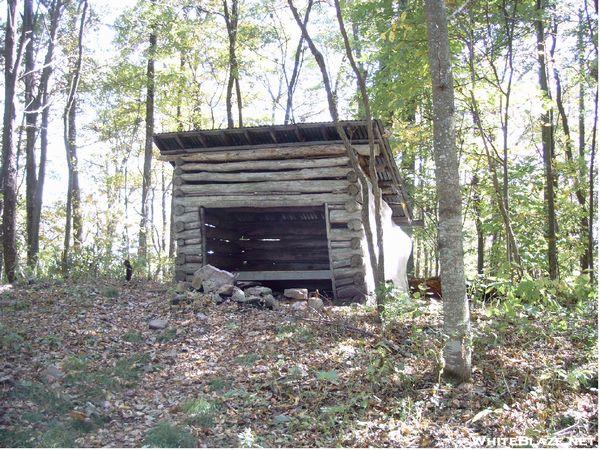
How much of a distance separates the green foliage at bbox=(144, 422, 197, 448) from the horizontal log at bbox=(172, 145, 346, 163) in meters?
5.86

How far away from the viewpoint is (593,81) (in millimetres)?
12328

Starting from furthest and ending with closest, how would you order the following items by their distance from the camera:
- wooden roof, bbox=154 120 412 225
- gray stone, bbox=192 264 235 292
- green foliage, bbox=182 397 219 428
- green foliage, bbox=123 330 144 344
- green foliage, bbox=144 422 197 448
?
1. wooden roof, bbox=154 120 412 225
2. gray stone, bbox=192 264 235 292
3. green foliage, bbox=123 330 144 344
4. green foliage, bbox=182 397 219 428
5. green foliage, bbox=144 422 197 448

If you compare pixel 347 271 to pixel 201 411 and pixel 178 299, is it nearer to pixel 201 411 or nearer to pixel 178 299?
pixel 178 299

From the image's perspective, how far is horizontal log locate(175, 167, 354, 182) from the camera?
902 centimetres

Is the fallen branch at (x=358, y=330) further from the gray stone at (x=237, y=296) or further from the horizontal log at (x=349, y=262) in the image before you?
the horizontal log at (x=349, y=262)

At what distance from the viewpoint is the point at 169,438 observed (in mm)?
4109

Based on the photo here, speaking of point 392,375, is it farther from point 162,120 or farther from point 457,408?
point 162,120

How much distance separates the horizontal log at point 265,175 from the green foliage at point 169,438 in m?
5.63

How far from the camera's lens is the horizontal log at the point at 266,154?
9.06 meters

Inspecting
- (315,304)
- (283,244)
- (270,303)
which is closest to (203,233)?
(270,303)

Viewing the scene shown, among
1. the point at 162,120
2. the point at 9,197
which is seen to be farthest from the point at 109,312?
the point at 162,120

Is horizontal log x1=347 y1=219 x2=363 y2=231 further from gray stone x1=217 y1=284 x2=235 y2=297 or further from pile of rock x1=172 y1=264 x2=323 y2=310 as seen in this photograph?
gray stone x1=217 y1=284 x2=235 y2=297

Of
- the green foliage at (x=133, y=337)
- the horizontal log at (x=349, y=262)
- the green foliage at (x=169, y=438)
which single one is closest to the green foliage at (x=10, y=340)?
Result: the green foliage at (x=133, y=337)

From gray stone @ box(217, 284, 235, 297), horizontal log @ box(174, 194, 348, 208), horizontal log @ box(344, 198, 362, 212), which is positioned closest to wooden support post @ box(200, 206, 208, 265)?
horizontal log @ box(174, 194, 348, 208)
